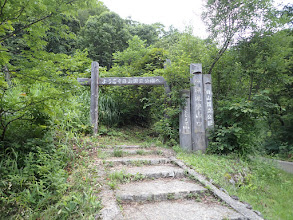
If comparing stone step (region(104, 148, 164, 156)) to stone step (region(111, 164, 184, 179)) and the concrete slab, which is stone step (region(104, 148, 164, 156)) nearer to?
stone step (region(111, 164, 184, 179))

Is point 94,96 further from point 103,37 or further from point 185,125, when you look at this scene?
point 103,37

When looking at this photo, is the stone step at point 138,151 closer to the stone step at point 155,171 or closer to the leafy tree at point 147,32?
the stone step at point 155,171

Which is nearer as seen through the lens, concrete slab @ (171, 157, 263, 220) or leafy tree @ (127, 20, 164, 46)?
concrete slab @ (171, 157, 263, 220)

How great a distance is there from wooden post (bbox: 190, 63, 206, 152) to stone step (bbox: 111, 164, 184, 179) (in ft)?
5.01

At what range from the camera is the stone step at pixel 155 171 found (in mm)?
3219

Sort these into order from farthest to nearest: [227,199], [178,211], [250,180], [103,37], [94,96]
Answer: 1. [103,37]
2. [94,96]
3. [250,180]
4. [227,199]
5. [178,211]

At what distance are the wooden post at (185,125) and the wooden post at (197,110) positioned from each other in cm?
11

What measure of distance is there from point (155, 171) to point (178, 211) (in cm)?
110

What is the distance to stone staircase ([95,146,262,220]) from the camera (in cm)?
220

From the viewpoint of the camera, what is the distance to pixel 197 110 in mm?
5012

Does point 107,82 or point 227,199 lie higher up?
point 107,82

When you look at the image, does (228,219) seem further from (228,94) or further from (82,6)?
(228,94)

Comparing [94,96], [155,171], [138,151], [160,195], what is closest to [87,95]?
[94,96]

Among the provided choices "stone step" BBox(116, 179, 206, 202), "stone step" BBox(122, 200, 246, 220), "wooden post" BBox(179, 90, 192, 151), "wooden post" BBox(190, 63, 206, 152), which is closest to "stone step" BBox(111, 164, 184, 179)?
"stone step" BBox(116, 179, 206, 202)
